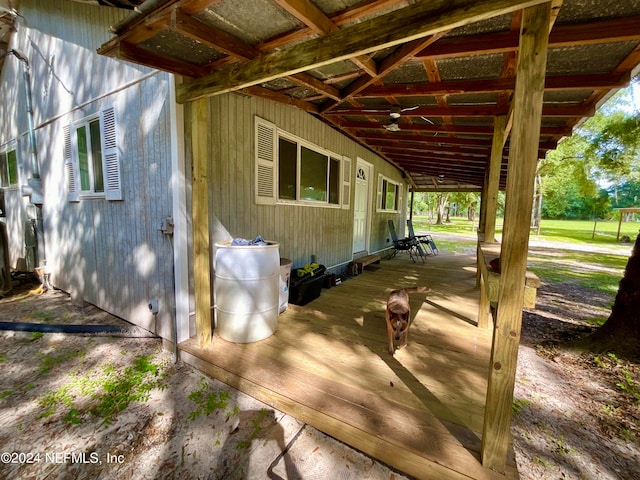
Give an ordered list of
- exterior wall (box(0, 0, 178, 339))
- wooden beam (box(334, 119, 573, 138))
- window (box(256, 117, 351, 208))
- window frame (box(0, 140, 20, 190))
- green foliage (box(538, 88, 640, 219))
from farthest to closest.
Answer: green foliage (box(538, 88, 640, 219)) → window frame (box(0, 140, 20, 190)) → wooden beam (box(334, 119, 573, 138)) → window (box(256, 117, 351, 208)) → exterior wall (box(0, 0, 178, 339))

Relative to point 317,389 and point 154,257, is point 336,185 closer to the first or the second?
point 154,257

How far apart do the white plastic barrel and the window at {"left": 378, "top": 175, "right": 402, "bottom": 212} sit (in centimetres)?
579

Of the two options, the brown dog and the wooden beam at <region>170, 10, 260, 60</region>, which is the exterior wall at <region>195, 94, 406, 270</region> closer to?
the wooden beam at <region>170, 10, 260, 60</region>

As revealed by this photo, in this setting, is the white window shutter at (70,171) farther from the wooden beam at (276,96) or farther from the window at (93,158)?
the wooden beam at (276,96)

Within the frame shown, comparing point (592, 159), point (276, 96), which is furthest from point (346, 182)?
point (592, 159)

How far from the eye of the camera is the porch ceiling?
1498 mm

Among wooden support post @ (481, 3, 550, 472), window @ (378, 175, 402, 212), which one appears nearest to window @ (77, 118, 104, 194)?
wooden support post @ (481, 3, 550, 472)

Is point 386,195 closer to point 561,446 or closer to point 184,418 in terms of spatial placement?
point 561,446

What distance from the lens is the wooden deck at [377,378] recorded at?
1.58 meters

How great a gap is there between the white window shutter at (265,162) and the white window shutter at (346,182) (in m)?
2.22

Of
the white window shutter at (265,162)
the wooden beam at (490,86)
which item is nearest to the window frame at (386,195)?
the white window shutter at (265,162)

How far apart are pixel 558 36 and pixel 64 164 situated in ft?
19.4

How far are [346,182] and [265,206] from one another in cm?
262

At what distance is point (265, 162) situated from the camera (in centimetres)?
357
